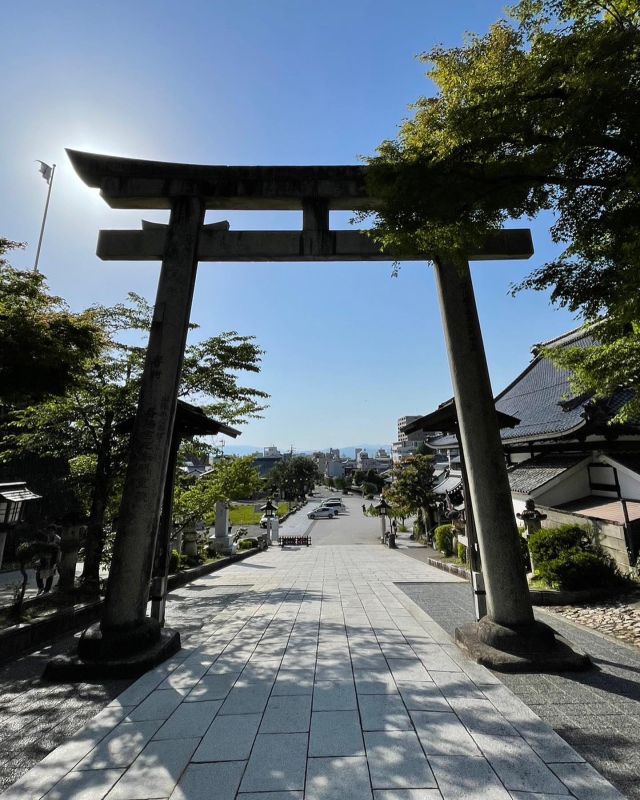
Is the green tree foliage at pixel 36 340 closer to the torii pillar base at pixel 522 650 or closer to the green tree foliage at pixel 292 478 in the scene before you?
the torii pillar base at pixel 522 650

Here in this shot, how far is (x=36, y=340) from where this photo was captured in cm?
559

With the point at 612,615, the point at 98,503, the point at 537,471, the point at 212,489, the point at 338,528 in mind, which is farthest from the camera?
the point at 338,528

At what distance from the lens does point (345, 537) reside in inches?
1264

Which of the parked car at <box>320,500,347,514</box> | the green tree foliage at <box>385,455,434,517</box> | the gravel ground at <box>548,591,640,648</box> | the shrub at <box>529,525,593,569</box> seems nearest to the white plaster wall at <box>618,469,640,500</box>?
the shrub at <box>529,525,593,569</box>

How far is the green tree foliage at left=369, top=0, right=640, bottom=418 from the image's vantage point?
3268mm

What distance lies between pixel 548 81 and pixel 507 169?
2.36 ft

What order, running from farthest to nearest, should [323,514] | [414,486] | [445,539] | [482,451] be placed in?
[323,514], [414,486], [445,539], [482,451]

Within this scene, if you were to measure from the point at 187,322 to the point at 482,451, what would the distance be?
466cm

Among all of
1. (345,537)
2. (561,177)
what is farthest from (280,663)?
(345,537)

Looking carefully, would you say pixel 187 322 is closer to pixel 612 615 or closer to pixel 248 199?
pixel 248 199

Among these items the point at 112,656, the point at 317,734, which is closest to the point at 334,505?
the point at 112,656

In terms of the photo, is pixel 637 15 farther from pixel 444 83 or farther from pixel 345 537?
pixel 345 537

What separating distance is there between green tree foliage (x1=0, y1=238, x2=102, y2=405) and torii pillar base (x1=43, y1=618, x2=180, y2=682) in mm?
3686

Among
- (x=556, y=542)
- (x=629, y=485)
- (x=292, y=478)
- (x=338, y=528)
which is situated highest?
(x=292, y=478)
